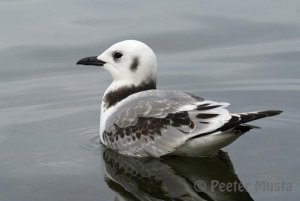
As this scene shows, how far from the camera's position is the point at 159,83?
504 inches

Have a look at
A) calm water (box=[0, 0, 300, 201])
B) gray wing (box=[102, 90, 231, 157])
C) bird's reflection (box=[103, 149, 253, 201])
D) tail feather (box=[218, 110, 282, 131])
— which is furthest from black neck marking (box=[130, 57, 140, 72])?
tail feather (box=[218, 110, 282, 131])

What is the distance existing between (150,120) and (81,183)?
3.33 ft

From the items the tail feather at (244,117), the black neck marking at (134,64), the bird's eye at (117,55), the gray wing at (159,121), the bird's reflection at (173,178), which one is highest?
the bird's eye at (117,55)

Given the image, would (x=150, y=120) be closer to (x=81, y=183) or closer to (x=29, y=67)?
(x=81, y=183)

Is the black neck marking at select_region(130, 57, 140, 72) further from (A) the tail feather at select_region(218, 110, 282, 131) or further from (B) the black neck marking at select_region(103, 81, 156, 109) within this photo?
(A) the tail feather at select_region(218, 110, 282, 131)

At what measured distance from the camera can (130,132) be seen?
10.1 metres

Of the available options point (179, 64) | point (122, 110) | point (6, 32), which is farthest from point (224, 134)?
point (6, 32)

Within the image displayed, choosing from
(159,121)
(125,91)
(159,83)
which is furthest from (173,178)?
(159,83)

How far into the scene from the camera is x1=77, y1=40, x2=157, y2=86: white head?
35.1 ft

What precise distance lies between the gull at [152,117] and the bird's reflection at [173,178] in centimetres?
10

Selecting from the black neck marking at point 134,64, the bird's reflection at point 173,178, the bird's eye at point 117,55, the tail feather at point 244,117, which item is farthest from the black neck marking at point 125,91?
the tail feather at point 244,117

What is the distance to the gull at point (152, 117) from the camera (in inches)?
372

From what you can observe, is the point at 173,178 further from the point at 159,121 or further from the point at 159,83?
the point at 159,83

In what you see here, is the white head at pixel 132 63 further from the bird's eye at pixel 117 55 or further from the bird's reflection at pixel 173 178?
the bird's reflection at pixel 173 178
